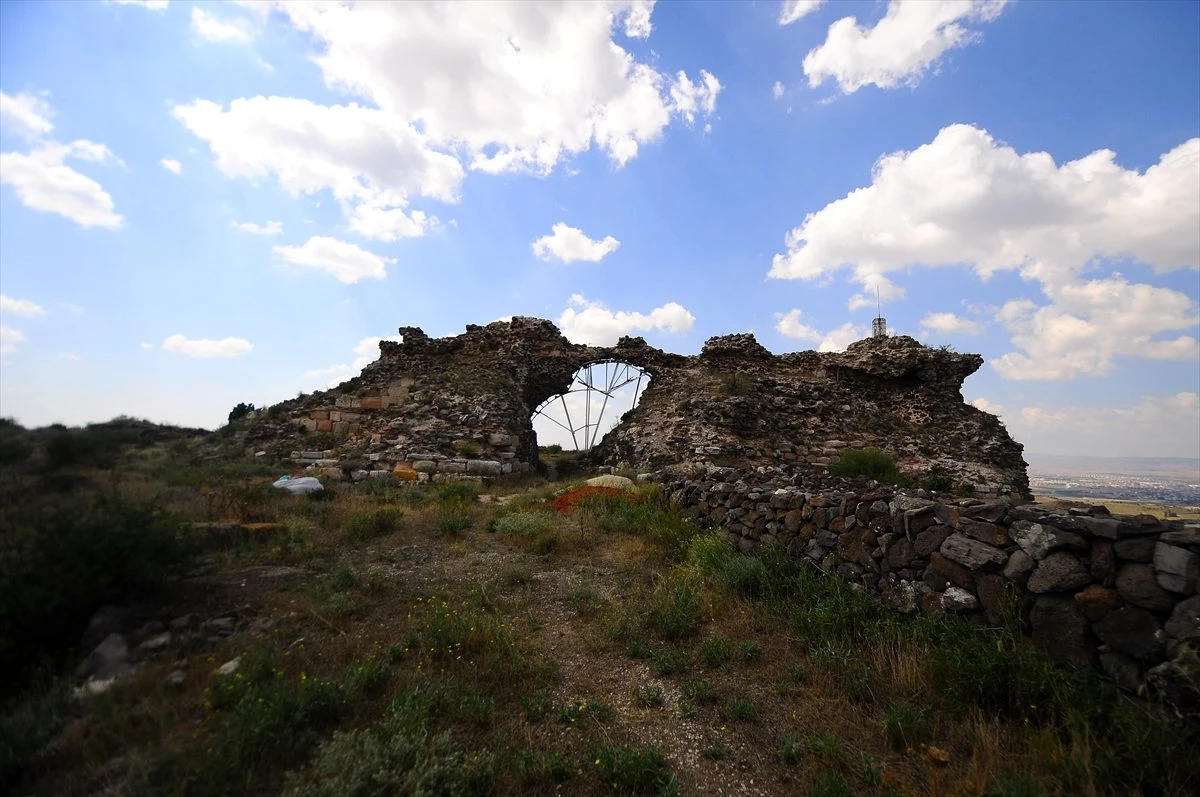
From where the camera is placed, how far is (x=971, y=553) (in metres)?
4.00

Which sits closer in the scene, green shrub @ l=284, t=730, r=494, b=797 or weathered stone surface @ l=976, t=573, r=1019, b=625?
green shrub @ l=284, t=730, r=494, b=797

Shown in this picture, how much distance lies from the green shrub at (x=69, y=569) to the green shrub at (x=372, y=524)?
3.22 metres

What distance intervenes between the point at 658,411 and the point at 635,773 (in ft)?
49.4

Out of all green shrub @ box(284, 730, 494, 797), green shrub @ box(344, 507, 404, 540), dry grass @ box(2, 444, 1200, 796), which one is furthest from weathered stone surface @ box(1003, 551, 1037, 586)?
green shrub @ box(344, 507, 404, 540)

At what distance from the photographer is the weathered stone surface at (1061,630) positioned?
3.23 metres

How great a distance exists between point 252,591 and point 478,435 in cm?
1106

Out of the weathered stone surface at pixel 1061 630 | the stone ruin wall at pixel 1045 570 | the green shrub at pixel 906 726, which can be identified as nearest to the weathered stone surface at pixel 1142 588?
the stone ruin wall at pixel 1045 570

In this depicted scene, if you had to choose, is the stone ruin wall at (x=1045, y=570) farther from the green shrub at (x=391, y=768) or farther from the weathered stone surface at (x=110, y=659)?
the weathered stone surface at (x=110, y=659)

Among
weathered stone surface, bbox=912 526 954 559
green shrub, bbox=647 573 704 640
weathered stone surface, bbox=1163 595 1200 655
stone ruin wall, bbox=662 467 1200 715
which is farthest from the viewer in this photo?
green shrub, bbox=647 573 704 640

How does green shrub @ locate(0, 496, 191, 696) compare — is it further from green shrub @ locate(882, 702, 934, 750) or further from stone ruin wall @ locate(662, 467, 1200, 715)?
stone ruin wall @ locate(662, 467, 1200, 715)

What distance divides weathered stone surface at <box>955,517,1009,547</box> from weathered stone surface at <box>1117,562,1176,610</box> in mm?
729

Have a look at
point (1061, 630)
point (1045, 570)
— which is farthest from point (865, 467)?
point (1061, 630)

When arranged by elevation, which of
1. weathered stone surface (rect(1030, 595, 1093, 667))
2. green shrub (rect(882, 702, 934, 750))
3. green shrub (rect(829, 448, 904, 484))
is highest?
green shrub (rect(829, 448, 904, 484))

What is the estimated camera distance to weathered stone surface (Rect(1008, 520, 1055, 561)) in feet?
11.5
